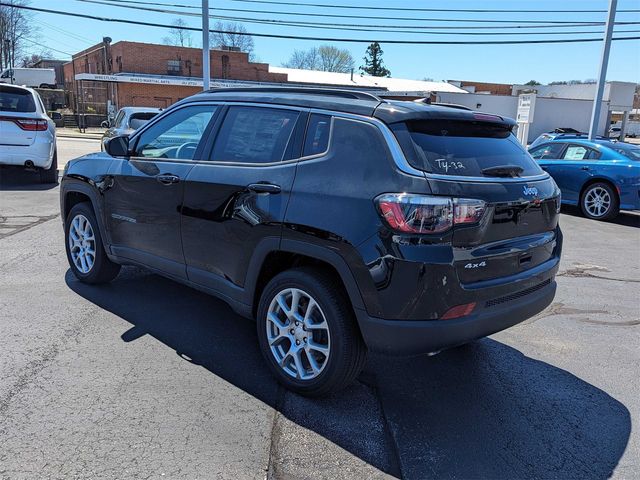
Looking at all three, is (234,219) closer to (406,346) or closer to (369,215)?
(369,215)

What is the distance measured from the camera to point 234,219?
11.9 feet

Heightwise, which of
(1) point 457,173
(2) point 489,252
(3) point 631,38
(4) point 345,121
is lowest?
(2) point 489,252

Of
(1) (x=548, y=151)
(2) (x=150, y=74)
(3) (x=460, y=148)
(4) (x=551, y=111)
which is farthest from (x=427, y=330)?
(4) (x=551, y=111)

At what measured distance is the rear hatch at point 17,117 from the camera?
10438 mm

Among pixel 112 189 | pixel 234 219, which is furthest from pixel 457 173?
pixel 112 189

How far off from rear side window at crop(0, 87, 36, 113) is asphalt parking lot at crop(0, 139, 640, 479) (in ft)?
23.2

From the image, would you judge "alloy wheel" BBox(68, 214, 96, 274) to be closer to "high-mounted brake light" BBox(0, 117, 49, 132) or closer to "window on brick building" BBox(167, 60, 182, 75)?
"high-mounted brake light" BBox(0, 117, 49, 132)

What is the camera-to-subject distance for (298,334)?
339cm

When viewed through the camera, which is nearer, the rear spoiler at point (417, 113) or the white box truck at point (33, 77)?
the rear spoiler at point (417, 113)

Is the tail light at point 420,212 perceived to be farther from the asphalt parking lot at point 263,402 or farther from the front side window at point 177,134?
the front side window at point 177,134

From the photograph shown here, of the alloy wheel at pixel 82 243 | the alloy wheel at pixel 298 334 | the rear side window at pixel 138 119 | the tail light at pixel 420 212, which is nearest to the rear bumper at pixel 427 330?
the alloy wheel at pixel 298 334

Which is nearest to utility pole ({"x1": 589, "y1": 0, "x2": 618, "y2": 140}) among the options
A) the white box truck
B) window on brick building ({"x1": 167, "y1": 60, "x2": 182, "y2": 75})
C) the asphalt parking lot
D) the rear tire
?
the asphalt parking lot

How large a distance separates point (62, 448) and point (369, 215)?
2048mm

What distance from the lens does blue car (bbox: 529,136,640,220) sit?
9.97m
